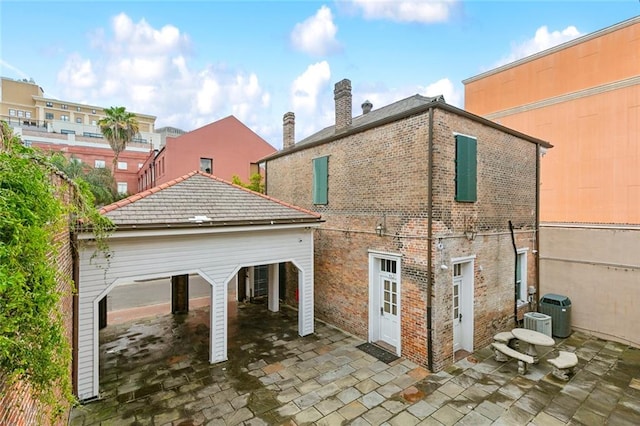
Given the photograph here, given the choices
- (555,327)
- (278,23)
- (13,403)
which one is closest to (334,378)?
(13,403)

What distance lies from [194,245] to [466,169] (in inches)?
278

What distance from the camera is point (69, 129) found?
4366cm

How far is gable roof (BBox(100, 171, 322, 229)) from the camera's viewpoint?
6637 mm

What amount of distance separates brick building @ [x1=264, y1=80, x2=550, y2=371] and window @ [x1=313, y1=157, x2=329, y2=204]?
5cm

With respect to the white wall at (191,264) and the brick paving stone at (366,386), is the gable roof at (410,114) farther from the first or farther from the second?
the brick paving stone at (366,386)

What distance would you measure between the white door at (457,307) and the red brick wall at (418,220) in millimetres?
446

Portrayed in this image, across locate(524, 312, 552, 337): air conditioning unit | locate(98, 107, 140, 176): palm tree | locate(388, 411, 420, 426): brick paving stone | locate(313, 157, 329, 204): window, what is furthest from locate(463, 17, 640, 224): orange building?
locate(98, 107, 140, 176): palm tree

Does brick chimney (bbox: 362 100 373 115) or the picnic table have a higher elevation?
brick chimney (bbox: 362 100 373 115)

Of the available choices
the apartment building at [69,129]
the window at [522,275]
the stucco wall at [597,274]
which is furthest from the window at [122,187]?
the stucco wall at [597,274]

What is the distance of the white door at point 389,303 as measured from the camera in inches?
323

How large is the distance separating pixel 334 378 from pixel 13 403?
18.2ft

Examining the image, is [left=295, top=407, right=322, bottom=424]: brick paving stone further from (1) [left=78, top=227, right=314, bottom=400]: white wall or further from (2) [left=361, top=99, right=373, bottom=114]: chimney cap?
(2) [left=361, top=99, right=373, bottom=114]: chimney cap

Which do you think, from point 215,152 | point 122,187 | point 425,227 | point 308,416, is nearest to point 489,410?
point 308,416

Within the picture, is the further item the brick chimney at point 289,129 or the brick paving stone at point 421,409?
Answer: the brick chimney at point 289,129
